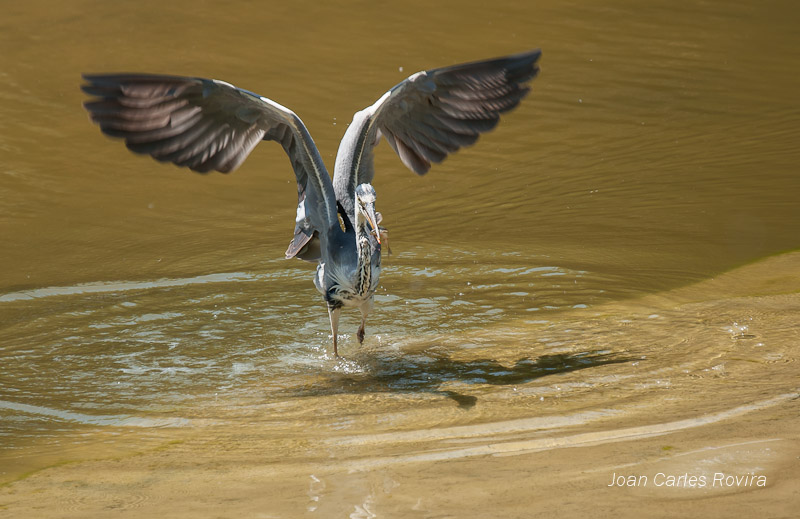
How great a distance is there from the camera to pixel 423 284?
6.95m

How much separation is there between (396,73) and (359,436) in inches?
320

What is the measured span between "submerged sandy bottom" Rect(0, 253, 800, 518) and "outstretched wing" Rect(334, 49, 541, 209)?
3.93 ft

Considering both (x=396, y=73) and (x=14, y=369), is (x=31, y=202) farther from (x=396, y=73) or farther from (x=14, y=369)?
(x=396, y=73)

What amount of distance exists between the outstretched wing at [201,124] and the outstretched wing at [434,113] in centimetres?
21

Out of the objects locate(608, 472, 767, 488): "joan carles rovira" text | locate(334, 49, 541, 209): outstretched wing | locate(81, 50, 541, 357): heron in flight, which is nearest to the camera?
locate(608, 472, 767, 488): "joan carles rovira" text

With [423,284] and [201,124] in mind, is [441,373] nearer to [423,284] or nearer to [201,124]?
[423,284]

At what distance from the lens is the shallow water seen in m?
3.78

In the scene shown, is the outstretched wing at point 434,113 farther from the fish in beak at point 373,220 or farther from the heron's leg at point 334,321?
the heron's leg at point 334,321

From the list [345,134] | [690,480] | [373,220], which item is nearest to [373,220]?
[373,220]

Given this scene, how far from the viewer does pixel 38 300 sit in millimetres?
6828

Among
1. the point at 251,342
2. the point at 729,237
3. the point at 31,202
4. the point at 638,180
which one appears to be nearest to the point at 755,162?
the point at 638,180

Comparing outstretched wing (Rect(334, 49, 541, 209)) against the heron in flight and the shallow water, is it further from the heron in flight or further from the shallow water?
the shallow water

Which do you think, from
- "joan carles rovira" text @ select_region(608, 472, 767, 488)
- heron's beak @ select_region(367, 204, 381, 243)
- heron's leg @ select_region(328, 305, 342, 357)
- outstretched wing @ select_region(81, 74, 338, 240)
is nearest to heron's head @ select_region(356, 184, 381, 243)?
heron's beak @ select_region(367, 204, 381, 243)

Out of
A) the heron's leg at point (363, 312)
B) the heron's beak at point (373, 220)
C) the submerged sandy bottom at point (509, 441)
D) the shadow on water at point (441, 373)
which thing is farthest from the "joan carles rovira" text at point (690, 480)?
the heron's leg at point (363, 312)
